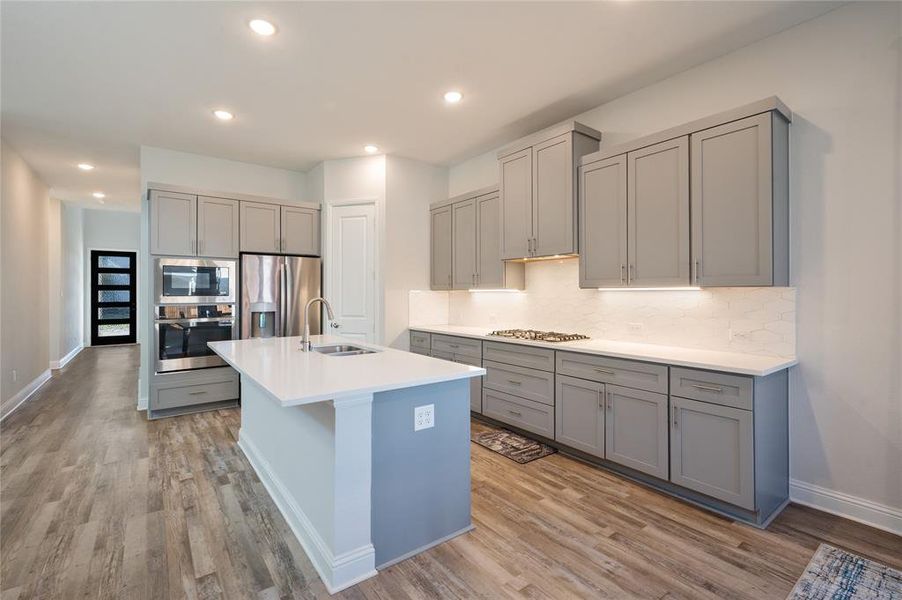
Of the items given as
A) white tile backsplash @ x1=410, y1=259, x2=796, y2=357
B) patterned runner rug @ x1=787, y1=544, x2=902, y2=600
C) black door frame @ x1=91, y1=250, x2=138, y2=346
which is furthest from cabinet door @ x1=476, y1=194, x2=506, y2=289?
black door frame @ x1=91, y1=250, x2=138, y2=346

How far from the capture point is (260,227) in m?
4.87

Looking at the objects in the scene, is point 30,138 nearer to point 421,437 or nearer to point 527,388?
point 421,437

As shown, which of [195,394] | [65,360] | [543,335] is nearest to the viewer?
[543,335]

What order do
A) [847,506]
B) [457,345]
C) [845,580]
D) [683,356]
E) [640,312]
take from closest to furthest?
[845,580], [847,506], [683,356], [640,312], [457,345]

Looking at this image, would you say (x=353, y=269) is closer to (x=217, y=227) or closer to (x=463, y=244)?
(x=463, y=244)

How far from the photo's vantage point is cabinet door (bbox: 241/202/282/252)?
4.79 meters

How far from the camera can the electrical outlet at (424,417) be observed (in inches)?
82.7

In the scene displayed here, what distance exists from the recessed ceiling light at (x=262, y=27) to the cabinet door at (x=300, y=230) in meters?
2.57

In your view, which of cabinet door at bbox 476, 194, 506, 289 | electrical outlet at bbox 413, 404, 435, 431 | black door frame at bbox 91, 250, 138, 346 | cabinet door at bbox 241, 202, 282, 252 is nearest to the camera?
electrical outlet at bbox 413, 404, 435, 431

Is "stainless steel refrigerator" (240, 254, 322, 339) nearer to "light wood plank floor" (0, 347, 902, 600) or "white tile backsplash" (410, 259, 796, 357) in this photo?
"white tile backsplash" (410, 259, 796, 357)

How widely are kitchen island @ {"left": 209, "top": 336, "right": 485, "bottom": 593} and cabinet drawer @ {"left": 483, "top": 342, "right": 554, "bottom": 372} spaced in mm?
1237

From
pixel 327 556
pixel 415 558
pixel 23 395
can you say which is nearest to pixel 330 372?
pixel 327 556

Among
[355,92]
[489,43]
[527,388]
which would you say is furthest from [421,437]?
[355,92]

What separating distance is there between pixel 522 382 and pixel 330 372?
76.8 inches
